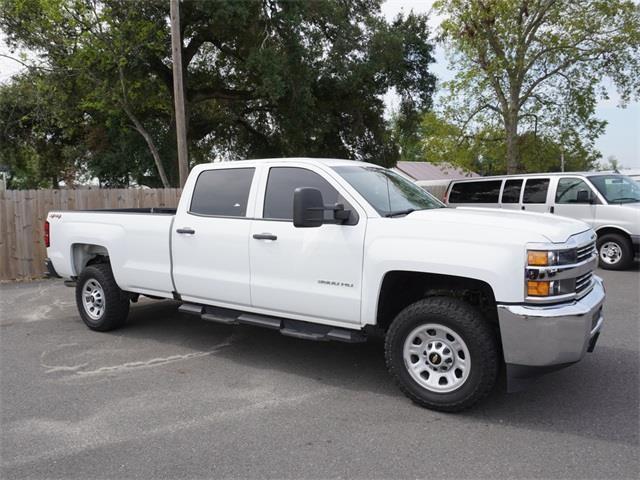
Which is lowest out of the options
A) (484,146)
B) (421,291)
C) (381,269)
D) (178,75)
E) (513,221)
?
(421,291)

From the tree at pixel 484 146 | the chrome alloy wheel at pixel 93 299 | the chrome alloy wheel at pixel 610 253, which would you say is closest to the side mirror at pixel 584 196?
the chrome alloy wheel at pixel 610 253

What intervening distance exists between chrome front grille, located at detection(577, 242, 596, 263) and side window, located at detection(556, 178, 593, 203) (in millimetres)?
7289

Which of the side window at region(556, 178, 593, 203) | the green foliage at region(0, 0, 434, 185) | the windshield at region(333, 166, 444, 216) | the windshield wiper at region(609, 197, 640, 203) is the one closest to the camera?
the windshield at region(333, 166, 444, 216)

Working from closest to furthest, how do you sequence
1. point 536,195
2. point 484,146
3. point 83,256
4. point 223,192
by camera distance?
point 223,192 < point 83,256 < point 536,195 < point 484,146

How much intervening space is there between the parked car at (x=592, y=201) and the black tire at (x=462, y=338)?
733 cm

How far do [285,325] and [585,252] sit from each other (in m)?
2.59

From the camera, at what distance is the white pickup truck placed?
373 cm

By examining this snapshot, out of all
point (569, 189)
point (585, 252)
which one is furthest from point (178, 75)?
point (585, 252)

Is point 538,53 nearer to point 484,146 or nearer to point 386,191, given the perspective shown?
point 484,146

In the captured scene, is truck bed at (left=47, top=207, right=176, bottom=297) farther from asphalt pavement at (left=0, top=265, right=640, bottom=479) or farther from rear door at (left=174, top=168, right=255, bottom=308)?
asphalt pavement at (left=0, top=265, right=640, bottom=479)

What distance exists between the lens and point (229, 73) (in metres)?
24.5

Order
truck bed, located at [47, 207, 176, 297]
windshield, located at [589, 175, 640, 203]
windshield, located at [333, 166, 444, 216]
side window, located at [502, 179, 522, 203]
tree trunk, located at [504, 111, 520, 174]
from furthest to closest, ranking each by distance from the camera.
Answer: tree trunk, located at [504, 111, 520, 174] → side window, located at [502, 179, 522, 203] → windshield, located at [589, 175, 640, 203] → truck bed, located at [47, 207, 176, 297] → windshield, located at [333, 166, 444, 216]

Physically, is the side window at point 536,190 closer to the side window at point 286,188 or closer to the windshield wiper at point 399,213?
the windshield wiper at point 399,213

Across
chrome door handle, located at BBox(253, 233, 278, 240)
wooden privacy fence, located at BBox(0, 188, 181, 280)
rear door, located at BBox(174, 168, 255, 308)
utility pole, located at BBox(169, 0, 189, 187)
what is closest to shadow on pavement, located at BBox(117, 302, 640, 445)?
rear door, located at BBox(174, 168, 255, 308)
